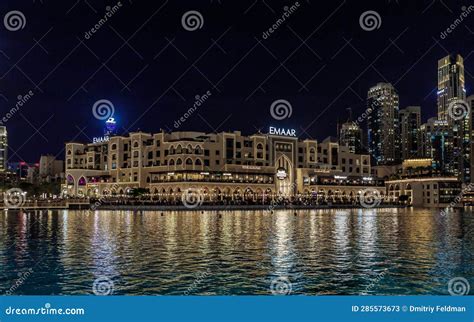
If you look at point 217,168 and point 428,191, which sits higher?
point 217,168

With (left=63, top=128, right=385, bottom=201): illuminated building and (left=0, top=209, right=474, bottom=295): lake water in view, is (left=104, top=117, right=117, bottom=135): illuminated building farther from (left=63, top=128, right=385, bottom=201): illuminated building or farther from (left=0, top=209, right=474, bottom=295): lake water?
(left=0, top=209, right=474, bottom=295): lake water

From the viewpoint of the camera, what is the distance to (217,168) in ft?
351

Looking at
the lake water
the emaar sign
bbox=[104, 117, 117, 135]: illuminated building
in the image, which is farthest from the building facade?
the lake water

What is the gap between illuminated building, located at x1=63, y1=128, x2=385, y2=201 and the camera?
103250 mm

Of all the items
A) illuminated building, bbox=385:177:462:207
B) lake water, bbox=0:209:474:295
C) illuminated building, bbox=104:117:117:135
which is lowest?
lake water, bbox=0:209:474:295

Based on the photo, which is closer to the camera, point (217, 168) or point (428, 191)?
point (217, 168)

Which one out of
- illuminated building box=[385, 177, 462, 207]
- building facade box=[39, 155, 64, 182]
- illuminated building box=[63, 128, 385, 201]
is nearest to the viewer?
illuminated building box=[63, 128, 385, 201]

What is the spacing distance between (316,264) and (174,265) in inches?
207

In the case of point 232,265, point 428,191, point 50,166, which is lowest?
point 232,265

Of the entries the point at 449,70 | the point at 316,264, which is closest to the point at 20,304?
the point at 316,264

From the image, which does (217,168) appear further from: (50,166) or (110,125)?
(50,166)

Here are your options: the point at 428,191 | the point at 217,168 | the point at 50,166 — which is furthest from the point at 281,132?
the point at 50,166

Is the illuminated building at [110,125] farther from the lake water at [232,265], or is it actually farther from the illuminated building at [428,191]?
the lake water at [232,265]

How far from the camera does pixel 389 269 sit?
19.2 metres
